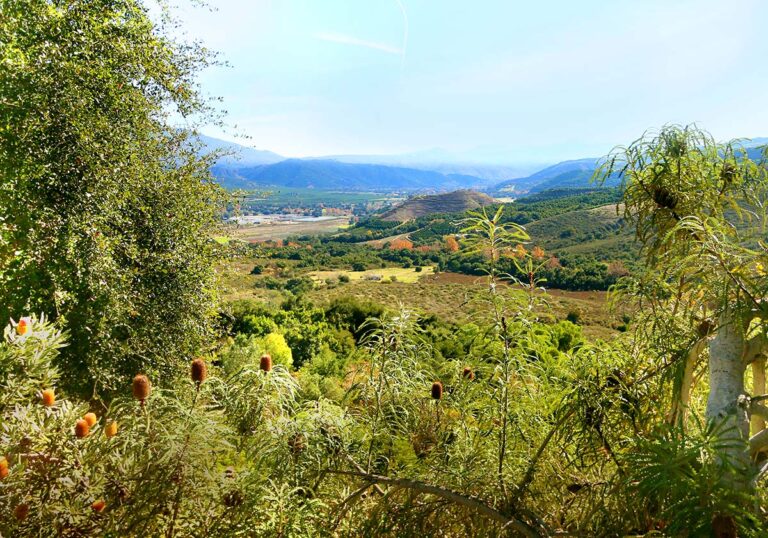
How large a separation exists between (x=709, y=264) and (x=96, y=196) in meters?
5.32

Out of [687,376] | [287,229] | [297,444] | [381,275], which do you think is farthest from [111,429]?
[287,229]

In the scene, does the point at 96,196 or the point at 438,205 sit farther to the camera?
the point at 438,205

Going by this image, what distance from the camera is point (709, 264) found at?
1.08 metres

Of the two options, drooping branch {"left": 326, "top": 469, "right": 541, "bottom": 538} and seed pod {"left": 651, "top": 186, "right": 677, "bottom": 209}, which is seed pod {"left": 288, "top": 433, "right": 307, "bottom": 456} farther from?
seed pod {"left": 651, "top": 186, "right": 677, "bottom": 209}

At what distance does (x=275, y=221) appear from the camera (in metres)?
140

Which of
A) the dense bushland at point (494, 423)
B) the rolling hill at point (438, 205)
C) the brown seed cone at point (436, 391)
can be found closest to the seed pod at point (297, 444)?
the dense bushland at point (494, 423)

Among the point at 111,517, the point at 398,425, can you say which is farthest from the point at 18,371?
the point at 398,425

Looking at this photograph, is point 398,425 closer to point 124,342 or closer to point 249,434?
point 249,434

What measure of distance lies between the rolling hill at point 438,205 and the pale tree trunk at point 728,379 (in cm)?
10574

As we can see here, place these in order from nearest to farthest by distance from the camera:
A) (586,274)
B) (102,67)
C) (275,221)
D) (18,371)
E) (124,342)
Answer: (18,371) < (102,67) < (124,342) < (586,274) < (275,221)

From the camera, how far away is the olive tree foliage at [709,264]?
101 centimetres

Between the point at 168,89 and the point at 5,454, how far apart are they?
530cm

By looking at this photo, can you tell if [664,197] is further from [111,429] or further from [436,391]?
[111,429]

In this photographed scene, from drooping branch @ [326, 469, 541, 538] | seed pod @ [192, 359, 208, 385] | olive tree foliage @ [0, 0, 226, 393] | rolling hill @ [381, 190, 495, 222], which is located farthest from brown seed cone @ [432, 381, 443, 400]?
rolling hill @ [381, 190, 495, 222]
